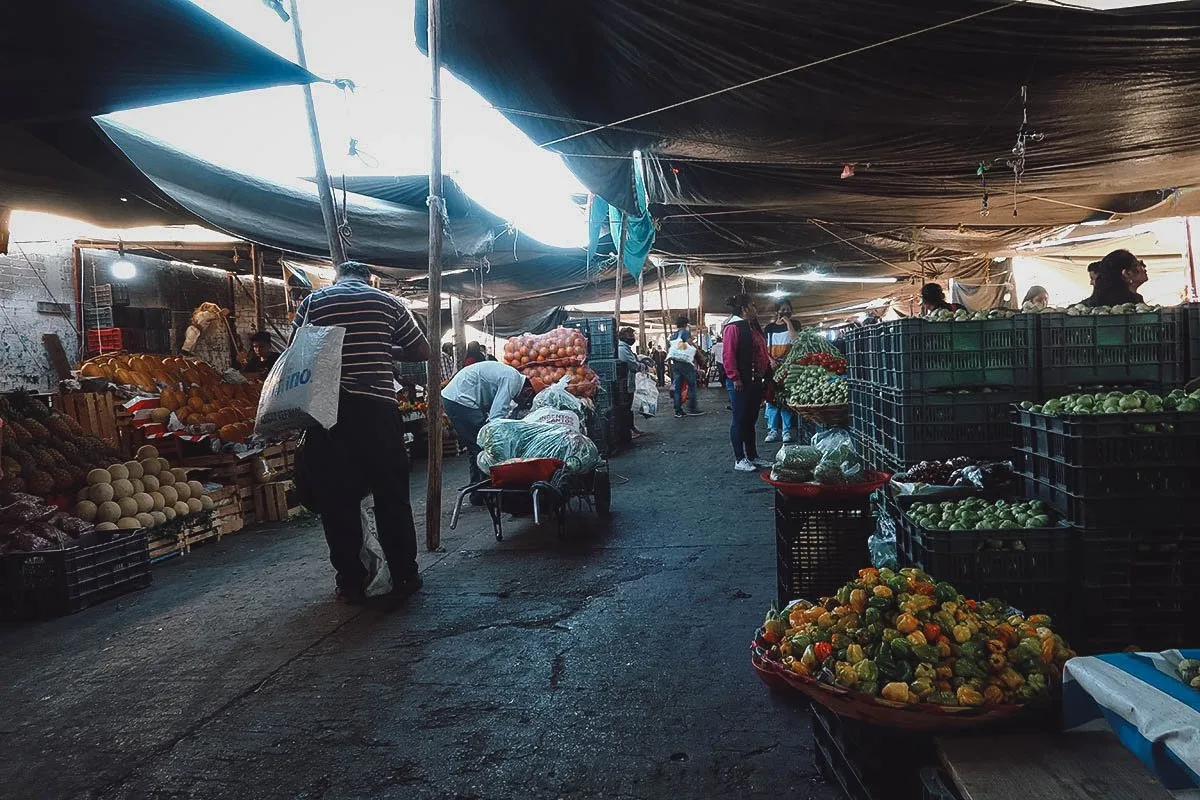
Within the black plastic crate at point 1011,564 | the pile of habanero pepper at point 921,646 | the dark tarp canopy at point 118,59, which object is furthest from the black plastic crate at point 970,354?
the dark tarp canopy at point 118,59

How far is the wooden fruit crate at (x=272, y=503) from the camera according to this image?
8.33 m

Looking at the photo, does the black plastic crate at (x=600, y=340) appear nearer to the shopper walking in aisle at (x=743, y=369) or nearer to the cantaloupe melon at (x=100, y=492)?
the shopper walking in aisle at (x=743, y=369)

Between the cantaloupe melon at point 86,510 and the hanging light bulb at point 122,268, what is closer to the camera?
the cantaloupe melon at point 86,510

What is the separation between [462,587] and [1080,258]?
54.7 ft

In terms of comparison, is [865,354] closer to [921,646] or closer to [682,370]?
[921,646]

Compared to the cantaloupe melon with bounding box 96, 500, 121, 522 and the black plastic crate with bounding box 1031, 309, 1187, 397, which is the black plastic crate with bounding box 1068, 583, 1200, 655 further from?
the cantaloupe melon with bounding box 96, 500, 121, 522

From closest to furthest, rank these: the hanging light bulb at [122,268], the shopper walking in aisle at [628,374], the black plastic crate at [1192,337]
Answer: the black plastic crate at [1192,337] → the hanging light bulb at [122,268] → the shopper walking in aisle at [628,374]

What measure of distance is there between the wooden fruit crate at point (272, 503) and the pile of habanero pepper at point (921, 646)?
23.2 ft

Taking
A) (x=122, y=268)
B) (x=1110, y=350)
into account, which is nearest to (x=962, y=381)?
(x=1110, y=350)

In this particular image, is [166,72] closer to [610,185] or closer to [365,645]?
[365,645]

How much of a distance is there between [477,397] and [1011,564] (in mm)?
6002

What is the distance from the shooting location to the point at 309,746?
3090 millimetres

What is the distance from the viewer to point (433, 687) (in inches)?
141

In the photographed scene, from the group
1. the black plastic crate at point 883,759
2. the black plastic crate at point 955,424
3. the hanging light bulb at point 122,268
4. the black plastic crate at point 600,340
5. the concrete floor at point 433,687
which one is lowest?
the concrete floor at point 433,687
